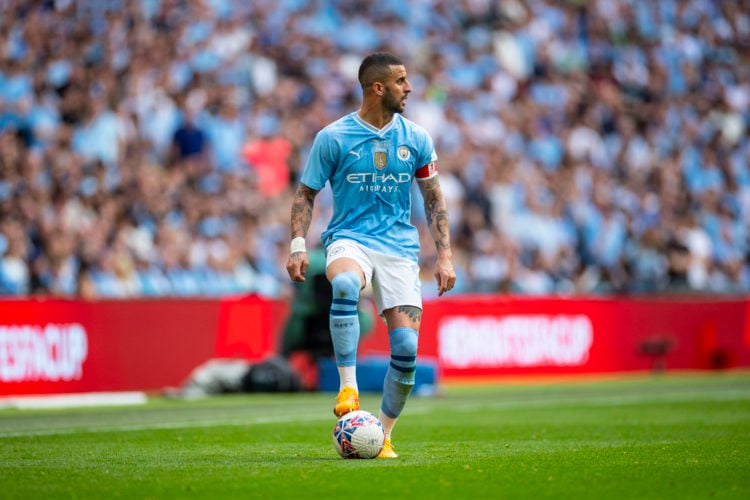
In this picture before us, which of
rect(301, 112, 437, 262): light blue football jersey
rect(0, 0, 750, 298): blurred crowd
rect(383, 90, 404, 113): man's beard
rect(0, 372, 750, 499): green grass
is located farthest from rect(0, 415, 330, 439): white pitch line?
rect(0, 0, 750, 298): blurred crowd

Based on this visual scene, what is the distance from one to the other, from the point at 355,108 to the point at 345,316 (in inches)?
612

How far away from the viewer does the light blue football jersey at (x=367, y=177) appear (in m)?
8.26

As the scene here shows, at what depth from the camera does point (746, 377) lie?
2164 centimetres

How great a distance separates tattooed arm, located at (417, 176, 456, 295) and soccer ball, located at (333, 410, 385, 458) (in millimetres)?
913

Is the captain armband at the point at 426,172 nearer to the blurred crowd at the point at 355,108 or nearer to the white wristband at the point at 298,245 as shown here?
the white wristband at the point at 298,245

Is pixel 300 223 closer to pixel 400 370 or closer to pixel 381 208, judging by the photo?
pixel 381 208

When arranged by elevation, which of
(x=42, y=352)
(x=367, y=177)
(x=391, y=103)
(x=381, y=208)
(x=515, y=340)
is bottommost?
(x=515, y=340)

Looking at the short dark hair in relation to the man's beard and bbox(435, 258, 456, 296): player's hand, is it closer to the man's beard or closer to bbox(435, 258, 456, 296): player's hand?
the man's beard

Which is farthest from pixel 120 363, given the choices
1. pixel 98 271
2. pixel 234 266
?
pixel 234 266

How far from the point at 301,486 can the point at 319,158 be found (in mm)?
2324

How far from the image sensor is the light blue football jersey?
8.26m

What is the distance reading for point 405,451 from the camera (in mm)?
8805

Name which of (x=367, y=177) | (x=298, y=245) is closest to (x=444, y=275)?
(x=367, y=177)

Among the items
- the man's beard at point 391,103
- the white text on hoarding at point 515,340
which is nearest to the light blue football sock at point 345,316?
the man's beard at point 391,103
